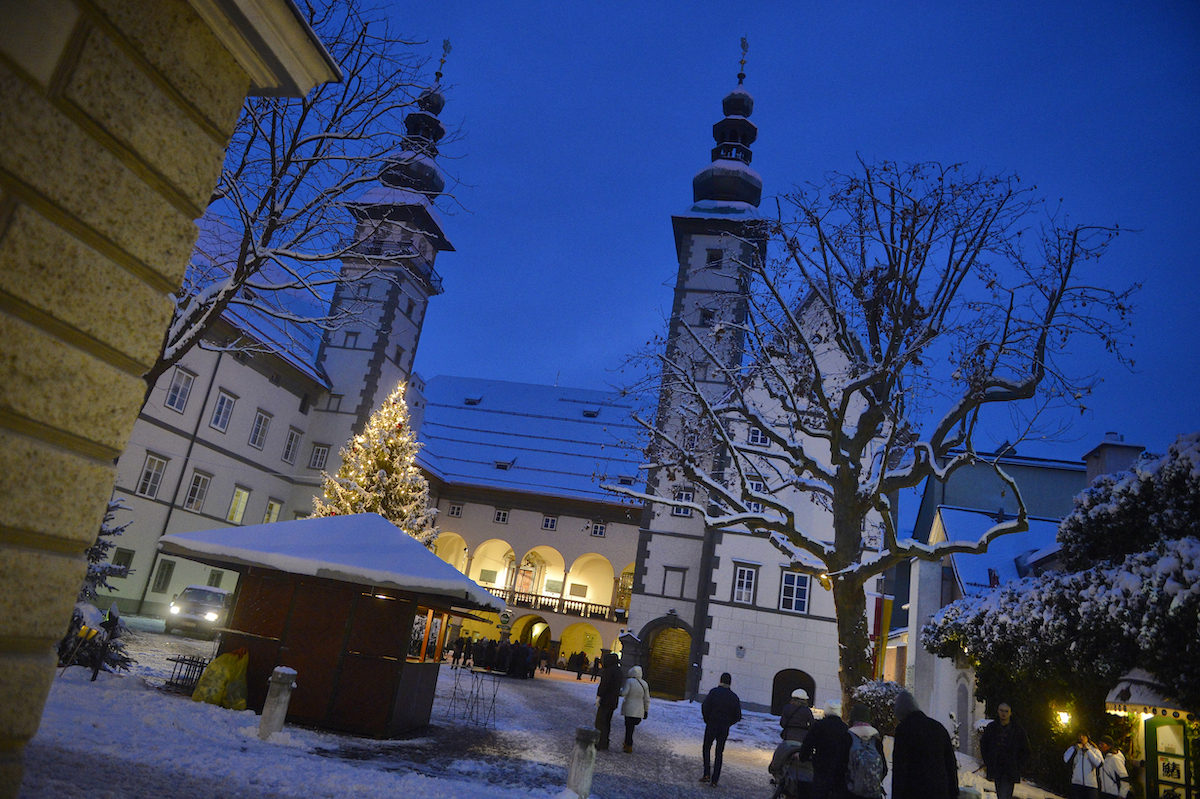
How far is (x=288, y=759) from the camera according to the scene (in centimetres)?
832

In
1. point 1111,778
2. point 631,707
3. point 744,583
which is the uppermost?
point 744,583

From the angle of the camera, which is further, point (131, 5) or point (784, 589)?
point (784, 589)

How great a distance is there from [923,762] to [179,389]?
30.3 metres

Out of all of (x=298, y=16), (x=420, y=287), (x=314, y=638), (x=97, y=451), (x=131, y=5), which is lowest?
(x=314, y=638)

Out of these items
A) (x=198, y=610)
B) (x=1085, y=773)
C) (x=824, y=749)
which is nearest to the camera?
(x=824, y=749)

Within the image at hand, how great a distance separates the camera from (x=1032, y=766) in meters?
15.5

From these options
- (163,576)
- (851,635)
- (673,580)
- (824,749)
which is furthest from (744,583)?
(824,749)

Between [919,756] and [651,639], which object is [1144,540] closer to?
[919,756]

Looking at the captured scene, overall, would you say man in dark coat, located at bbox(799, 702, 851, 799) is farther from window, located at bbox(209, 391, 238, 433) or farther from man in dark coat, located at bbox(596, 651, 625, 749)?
window, located at bbox(209, 391, 238, 433)

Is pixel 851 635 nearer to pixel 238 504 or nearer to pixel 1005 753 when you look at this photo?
pixel 1005 753

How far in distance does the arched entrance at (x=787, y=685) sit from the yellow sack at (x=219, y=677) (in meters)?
24.6

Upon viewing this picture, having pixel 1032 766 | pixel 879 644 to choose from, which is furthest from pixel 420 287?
pixel 1032 766

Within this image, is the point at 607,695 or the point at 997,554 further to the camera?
the point at 997,554

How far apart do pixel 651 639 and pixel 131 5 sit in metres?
34.2
